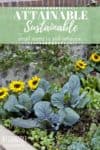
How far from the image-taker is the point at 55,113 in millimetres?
5375

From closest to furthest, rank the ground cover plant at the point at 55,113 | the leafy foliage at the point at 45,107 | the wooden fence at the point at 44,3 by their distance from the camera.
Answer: the ground cover plant at the point at 55,113, the leafy foliage at the point at 45,107, the wooden fence at the point at 44,3

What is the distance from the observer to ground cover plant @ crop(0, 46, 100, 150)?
199 inches

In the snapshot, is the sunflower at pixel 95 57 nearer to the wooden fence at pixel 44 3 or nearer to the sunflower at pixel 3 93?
the wooden fence at pixel 44 3

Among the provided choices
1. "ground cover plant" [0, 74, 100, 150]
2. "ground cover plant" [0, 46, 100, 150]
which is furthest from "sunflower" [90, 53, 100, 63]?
"ground cover plant" [0, 74, 100, 150]

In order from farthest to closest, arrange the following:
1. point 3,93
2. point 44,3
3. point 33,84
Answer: point 44,3 < point 33,84 < point 3,93

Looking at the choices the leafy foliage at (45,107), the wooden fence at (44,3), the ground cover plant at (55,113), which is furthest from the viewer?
the wooden fence at (44,3)

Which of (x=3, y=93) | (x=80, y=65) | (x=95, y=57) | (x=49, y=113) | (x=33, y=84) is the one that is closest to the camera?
(x=49, y=113)

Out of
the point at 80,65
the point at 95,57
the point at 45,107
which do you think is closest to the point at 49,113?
the point at 45,107

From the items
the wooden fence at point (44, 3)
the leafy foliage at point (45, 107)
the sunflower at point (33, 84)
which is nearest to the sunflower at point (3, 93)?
the leafy foliage at point (45, 107)

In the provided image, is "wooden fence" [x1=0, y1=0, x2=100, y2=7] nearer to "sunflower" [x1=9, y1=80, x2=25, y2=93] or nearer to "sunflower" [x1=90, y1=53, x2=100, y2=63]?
"sunflower" [x1=90, y1=53, x2=100, y2=63]

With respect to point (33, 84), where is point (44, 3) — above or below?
above

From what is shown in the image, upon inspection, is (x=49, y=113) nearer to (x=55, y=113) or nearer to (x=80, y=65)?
(x=55, y=113)

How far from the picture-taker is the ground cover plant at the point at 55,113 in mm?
5066

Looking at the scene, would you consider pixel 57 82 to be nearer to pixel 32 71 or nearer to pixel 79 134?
pixel 32 71
